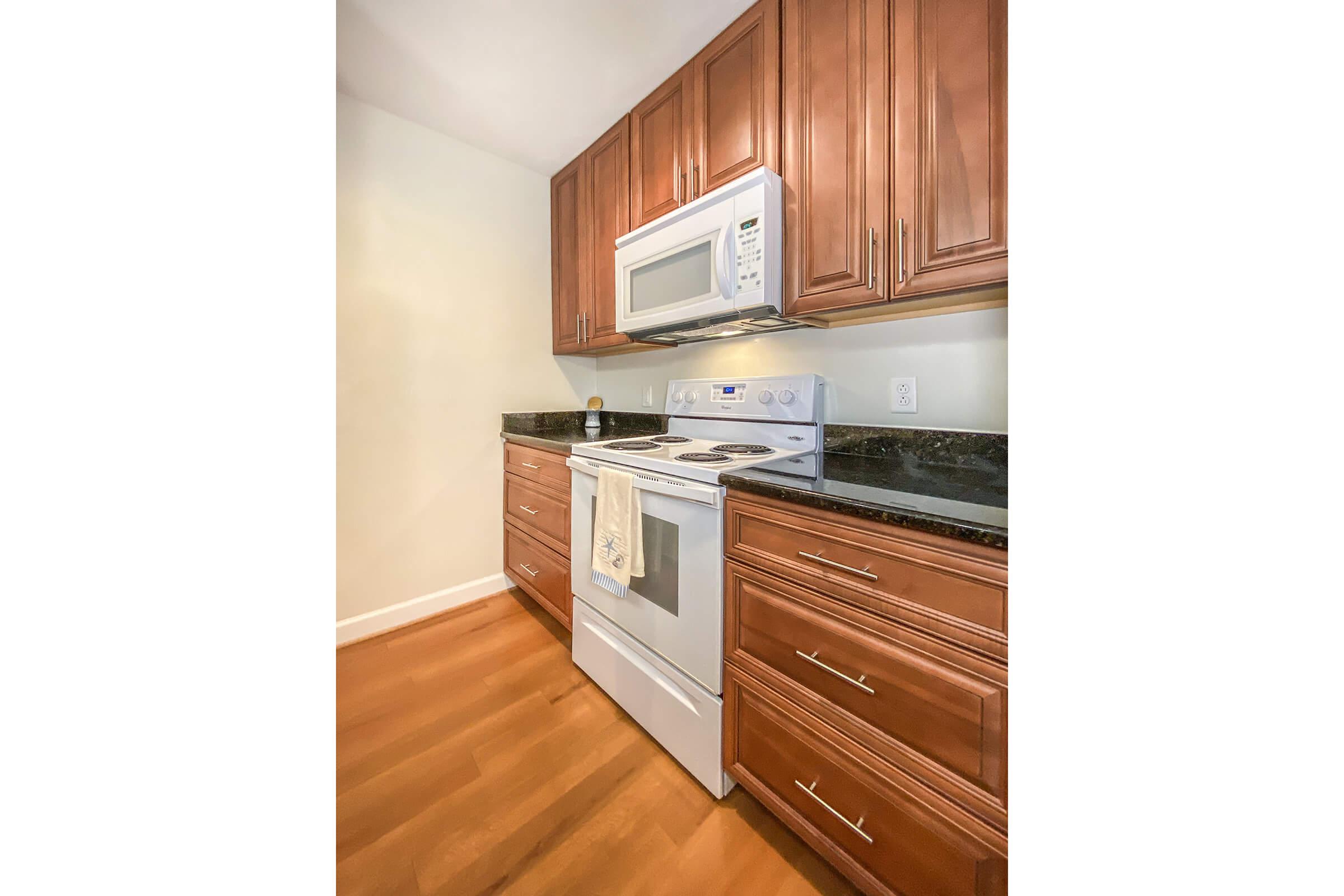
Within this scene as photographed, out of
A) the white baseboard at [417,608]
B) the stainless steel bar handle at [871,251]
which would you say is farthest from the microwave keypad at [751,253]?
the white baseboard at [417,608]

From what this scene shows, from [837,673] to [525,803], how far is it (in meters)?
0.92

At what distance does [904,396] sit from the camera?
1.51 m

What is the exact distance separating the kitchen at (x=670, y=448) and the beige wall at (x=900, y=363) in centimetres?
2

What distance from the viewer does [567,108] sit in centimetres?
198

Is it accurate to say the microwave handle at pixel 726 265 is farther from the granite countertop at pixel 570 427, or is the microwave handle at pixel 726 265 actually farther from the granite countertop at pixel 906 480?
the granite countertop at pixel 570 427

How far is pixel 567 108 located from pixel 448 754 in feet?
8.04

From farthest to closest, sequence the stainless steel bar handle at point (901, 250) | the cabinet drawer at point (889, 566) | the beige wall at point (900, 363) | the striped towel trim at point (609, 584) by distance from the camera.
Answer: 1. the striped towel trim at point (609, 584)
2. the beige wall at point (900, 363)
3. the stainless steel bar handle at point (901, 250)
4. the cabinet drawer at point (889, 566)

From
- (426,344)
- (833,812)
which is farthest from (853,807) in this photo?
(426,344)

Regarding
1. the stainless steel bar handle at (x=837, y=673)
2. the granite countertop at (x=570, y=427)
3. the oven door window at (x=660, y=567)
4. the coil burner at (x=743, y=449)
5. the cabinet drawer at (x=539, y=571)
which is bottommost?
the cabinet drawer at (x=539, y=571)

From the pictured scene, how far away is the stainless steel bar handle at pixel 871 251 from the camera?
1.27m

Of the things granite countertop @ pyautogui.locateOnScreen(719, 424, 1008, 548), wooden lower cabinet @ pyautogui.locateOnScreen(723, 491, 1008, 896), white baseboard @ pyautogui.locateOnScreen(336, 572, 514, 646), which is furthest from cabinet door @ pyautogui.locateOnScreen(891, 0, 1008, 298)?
white baseboard @ pyautogui.locateOnScreen(336, 572, 514, 646)

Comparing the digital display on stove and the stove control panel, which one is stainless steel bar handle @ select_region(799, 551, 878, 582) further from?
the digital display on stove
